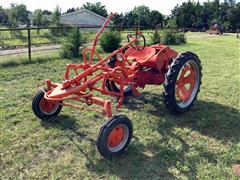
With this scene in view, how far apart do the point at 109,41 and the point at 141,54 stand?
8905 mm

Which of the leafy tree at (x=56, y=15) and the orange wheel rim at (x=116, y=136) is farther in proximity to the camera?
the leafy tree at (x=56, y=15)

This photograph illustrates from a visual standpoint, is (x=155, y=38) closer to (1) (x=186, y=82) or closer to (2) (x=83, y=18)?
(1) (x=186, y=82)

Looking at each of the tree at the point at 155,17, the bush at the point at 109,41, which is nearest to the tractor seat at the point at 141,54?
the bush at the point at 109,41

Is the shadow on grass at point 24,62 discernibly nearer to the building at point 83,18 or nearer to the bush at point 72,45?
the bush at point 72,45

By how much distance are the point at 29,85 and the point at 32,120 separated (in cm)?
229

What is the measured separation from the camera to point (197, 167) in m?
3.72

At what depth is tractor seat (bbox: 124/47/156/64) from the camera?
542 cm

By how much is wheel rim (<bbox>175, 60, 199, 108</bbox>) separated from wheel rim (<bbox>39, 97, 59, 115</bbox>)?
6.96 feet

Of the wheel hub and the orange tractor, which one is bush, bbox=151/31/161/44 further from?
the wheel hub

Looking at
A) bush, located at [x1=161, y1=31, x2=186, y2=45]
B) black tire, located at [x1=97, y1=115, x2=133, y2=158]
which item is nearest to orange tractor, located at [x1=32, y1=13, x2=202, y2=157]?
black tire, located at [x1=97, y1=115, x2=133, y2=158]

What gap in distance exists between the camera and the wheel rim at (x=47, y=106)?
4.81 metres

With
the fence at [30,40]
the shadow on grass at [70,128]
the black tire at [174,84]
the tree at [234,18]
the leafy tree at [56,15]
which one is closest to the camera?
the shadow on grass at [70,128]

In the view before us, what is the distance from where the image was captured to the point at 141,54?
561 cm

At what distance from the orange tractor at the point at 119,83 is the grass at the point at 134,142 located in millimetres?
221
